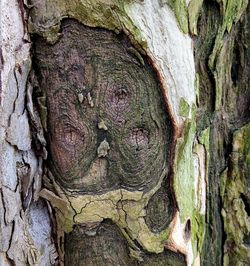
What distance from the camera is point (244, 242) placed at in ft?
4.11

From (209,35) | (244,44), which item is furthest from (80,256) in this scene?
(244,44)

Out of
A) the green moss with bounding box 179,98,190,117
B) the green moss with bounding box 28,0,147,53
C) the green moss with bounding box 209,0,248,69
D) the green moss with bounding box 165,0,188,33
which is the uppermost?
the green moss with bounding box 209,0,248,69

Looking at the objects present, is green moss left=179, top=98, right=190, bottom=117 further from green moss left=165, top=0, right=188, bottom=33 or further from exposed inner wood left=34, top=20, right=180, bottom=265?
green moss left=165, top=0, right=188, bottom=33

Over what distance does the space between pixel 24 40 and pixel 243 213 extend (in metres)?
0.71

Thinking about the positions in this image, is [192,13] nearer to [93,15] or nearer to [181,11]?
[181,11]

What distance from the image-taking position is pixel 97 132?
86 cm

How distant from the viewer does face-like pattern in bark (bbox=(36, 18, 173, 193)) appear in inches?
33.0

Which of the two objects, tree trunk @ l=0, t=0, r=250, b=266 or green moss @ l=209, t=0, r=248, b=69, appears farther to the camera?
green moss @ l=209, t=0, r=248, b=69

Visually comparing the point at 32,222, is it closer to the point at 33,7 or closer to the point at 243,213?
the point at 33,7

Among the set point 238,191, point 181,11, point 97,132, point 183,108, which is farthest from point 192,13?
point 238,191

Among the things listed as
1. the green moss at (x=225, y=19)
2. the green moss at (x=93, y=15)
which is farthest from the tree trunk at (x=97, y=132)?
the green moss at (x=225, y=19)

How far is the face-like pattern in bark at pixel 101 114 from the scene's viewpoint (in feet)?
2.75

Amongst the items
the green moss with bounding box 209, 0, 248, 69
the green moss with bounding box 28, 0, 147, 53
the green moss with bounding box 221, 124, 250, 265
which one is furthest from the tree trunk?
the green moss with bounding box 221, 124, 250, 265

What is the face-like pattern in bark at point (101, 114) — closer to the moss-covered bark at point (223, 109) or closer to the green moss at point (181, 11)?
the green moss at point (181, 11)
